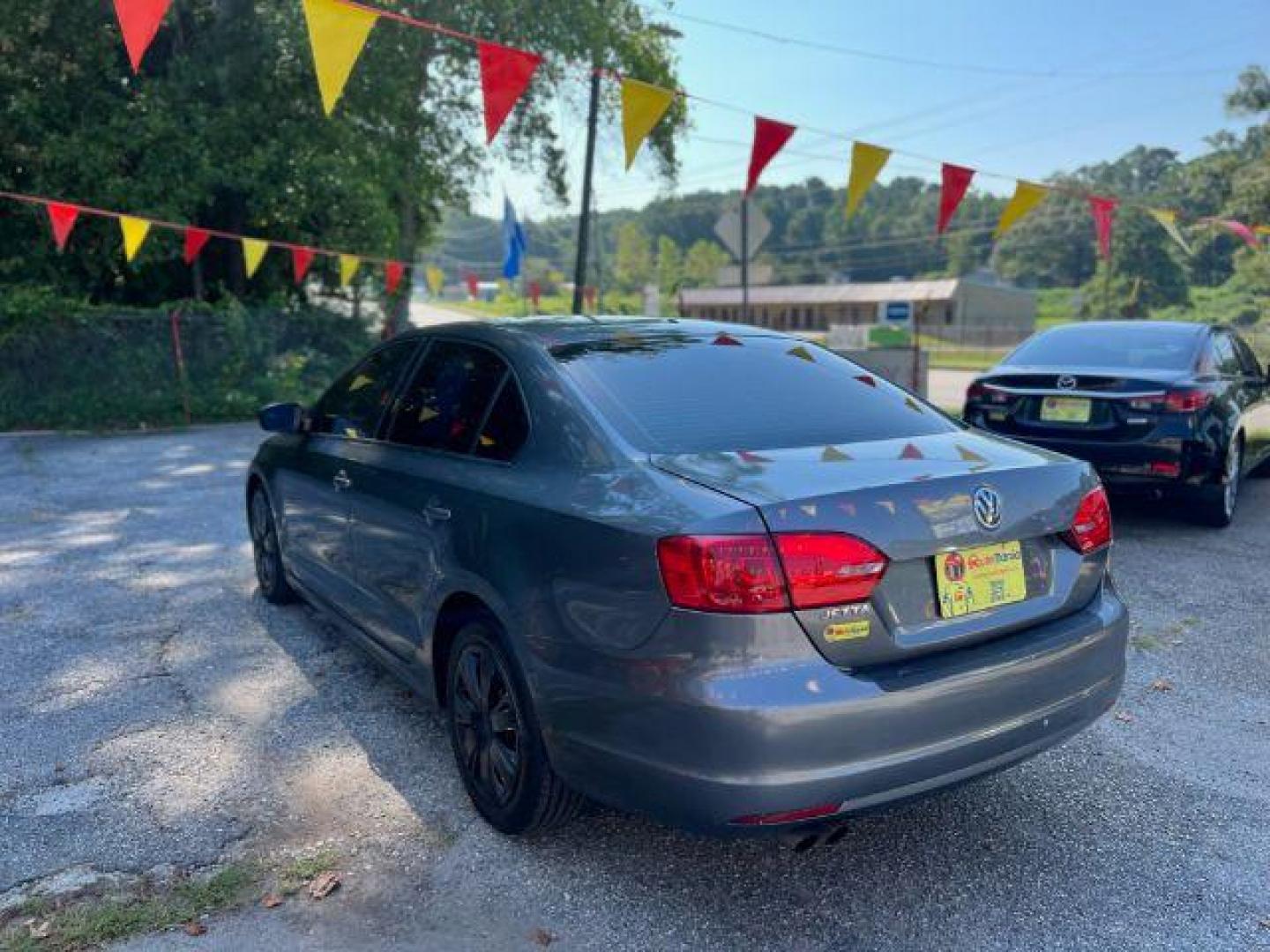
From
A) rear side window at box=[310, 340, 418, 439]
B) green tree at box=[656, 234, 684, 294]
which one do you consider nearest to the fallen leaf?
rear side window at box=[310, 340, 418, 439]

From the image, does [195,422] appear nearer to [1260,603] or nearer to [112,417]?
[112,417]

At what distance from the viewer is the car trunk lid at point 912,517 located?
2.23m

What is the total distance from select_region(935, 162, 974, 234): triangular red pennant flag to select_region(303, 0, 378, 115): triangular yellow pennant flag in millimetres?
5689

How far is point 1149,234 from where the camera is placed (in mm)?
64812

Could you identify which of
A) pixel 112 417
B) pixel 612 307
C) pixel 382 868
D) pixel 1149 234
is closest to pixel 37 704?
pixel 382 868

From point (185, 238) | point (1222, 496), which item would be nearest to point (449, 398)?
point (1222, 496)

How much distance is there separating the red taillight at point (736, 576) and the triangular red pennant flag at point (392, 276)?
15773 millimetres

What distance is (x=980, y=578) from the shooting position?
2441mm

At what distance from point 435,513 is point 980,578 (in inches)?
66.6

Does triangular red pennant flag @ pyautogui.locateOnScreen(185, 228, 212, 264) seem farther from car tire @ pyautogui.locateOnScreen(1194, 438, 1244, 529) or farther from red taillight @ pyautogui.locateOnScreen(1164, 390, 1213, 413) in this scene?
car tire @ pyautogui.locateOnScreen(1194, 438, 1244, 529)

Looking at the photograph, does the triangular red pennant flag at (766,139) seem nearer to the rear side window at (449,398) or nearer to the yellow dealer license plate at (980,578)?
the rear side window at (449,398)

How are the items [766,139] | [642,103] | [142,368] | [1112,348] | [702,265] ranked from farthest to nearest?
[702,265] → [142,368] → [766,139] → [642,103] → [1112,348]

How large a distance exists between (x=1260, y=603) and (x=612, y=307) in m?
36.7

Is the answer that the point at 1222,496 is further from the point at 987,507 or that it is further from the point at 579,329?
the point at 579,329
